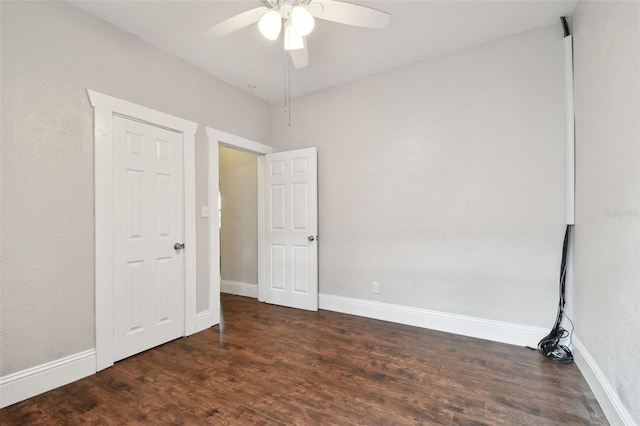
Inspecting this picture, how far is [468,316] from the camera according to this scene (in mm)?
2869

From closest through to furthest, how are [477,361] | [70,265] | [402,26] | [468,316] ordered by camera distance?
1. [70,265]
2. [477,361]
3. [402,26]
4. [468,316]

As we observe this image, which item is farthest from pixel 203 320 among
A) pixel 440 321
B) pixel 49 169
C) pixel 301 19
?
pixel 301 19

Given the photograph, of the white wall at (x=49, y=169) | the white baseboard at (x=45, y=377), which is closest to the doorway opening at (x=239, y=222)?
the white wall at (x=49, y=169)

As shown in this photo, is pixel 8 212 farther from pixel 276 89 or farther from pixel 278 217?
pixel 276 89

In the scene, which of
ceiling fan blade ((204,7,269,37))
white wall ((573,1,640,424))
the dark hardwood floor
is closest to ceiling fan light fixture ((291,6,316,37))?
ceiling fan blade ((204,7,269,37))

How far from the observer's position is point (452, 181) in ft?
9.70

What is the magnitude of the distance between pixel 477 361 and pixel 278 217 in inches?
107

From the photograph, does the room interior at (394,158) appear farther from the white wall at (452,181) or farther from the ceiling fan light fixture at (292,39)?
the ceiling fan light fixture at (292,39)

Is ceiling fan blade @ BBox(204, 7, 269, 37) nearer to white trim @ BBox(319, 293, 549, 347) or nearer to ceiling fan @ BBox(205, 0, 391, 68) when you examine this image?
ceiling fan @ BBox(205, 0, 391, 68)

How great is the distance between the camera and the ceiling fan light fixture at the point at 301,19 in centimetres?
168

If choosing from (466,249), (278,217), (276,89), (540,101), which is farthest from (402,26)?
(278,217)

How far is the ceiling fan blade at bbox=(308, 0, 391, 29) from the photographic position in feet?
5.61

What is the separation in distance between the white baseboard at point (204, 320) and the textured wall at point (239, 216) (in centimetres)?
112

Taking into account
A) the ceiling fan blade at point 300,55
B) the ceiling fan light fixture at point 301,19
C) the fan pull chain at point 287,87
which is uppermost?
the fan pull chain at point 287,87
